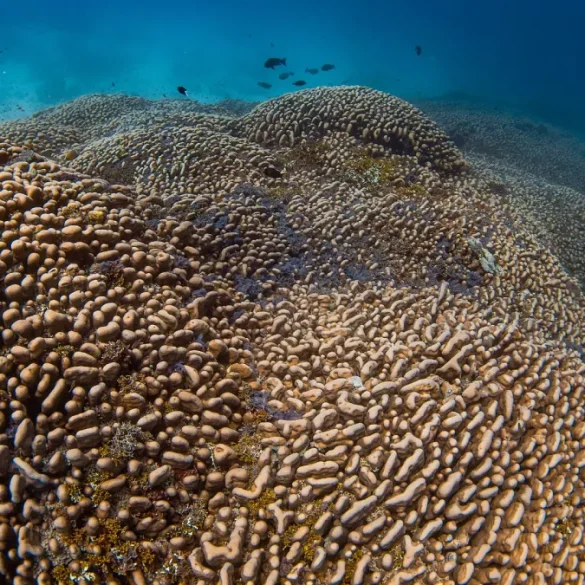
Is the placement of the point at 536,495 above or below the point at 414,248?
below

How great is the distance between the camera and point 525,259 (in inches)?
257

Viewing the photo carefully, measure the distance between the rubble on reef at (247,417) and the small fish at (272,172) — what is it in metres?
2.09

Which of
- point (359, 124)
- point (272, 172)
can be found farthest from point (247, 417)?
point (359, 124)

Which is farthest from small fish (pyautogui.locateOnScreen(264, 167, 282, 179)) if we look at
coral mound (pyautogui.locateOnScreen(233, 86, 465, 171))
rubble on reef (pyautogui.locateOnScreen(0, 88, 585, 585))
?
rubble on reef (pyautogui.locateOnScreen(0, 88, 585, 585))

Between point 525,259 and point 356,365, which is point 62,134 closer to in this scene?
point 356,365

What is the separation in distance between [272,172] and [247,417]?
15.8 ft

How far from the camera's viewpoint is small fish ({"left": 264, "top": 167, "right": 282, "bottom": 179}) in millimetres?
6773

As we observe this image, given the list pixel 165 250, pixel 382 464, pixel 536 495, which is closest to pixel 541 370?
pixel 536 495

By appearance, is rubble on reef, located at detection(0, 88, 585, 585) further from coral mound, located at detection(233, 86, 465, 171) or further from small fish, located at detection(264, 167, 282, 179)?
coral mound, located at detection(233, 86, 465, 171)

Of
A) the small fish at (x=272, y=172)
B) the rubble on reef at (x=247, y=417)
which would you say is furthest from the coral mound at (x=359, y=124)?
the rubble on reef at (x=247, y=417)

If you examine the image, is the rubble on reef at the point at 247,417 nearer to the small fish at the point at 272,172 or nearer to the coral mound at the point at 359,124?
the small fish at the point at 272,172

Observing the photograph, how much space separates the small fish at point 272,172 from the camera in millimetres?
6773

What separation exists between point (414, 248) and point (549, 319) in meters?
2.35

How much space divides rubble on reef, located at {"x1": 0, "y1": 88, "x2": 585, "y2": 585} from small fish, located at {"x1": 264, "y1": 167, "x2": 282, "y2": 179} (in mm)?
2091
